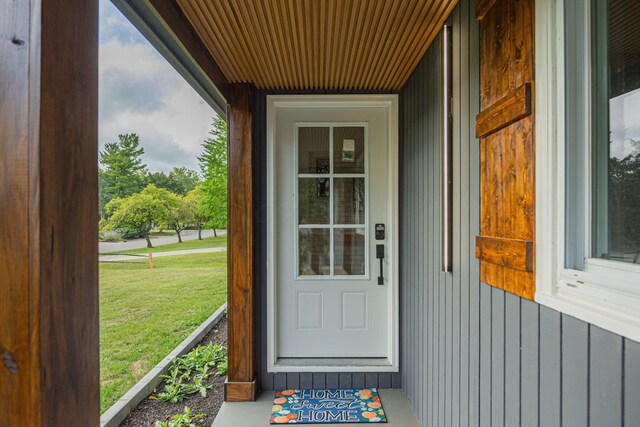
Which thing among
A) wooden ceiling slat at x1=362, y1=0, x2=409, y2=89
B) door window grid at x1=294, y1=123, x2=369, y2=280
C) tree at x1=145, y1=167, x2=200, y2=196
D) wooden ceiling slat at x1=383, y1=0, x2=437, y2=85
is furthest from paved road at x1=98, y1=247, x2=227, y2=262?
wooden ceiling slat at x1=383, y1=0, x2=437, y2=85

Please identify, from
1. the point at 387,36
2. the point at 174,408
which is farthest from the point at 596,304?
the point at 174,408

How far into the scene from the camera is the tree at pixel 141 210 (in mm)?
2322

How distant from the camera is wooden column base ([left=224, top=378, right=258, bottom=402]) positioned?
2.30m

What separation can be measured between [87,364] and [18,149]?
1.72ft

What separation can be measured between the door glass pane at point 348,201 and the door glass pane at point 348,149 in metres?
0.10

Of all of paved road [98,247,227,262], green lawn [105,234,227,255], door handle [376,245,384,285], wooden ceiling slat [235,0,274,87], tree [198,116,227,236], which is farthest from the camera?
tree [198,116,227,236]

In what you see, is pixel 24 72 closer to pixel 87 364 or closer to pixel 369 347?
→ pixel 87 364

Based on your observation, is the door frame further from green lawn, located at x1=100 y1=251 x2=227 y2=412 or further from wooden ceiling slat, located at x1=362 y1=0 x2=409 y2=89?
green lawn, located at x1=100 y1=251 x2=227 y2=412

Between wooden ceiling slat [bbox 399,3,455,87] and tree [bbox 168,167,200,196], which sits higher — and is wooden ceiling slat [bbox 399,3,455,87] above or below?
above

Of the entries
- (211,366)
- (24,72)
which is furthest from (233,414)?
(24,72)

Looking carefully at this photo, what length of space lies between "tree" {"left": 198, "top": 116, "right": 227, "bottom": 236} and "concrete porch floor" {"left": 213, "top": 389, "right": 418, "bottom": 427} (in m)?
2.34

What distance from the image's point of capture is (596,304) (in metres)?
0.79

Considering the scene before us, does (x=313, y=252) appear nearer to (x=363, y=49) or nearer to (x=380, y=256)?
(x=380, y=256)

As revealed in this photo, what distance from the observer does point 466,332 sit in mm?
1444
